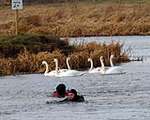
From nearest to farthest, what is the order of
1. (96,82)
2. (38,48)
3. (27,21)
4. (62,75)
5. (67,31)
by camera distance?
(96,82), (62,75), (38,48), (67,31), (27,21)

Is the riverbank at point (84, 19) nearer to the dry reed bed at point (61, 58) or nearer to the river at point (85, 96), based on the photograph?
the dry reed bed at point (61, 58)

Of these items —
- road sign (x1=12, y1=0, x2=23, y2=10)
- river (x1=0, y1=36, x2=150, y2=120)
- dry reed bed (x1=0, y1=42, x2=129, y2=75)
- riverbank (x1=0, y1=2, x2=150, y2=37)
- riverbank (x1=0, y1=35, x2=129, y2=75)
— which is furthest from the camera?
riverbank (x1=0, y1=2, x2=150, y2=37)

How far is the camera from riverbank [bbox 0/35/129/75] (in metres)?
39.8

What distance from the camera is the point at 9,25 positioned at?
3238 inches

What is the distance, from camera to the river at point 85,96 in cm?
2636

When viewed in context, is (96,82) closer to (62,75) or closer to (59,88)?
(62,75)

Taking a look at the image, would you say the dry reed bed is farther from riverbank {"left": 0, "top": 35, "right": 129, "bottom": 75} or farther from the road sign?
the road sign

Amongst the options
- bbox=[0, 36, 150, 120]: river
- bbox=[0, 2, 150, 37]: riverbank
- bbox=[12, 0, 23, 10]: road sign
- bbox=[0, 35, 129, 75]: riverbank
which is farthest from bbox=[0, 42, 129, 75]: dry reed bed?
bbox=[0, 2, 150, 37]: riverbank

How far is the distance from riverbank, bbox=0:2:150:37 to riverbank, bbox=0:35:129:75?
29583 millimetres

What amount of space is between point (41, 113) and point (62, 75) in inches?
463

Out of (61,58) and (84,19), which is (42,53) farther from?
(84,19)

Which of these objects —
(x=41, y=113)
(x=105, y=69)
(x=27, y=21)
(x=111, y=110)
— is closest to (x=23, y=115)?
(x=41, y=113)

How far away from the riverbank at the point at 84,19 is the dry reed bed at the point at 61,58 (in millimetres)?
29665

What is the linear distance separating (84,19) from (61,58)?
50.2 m
